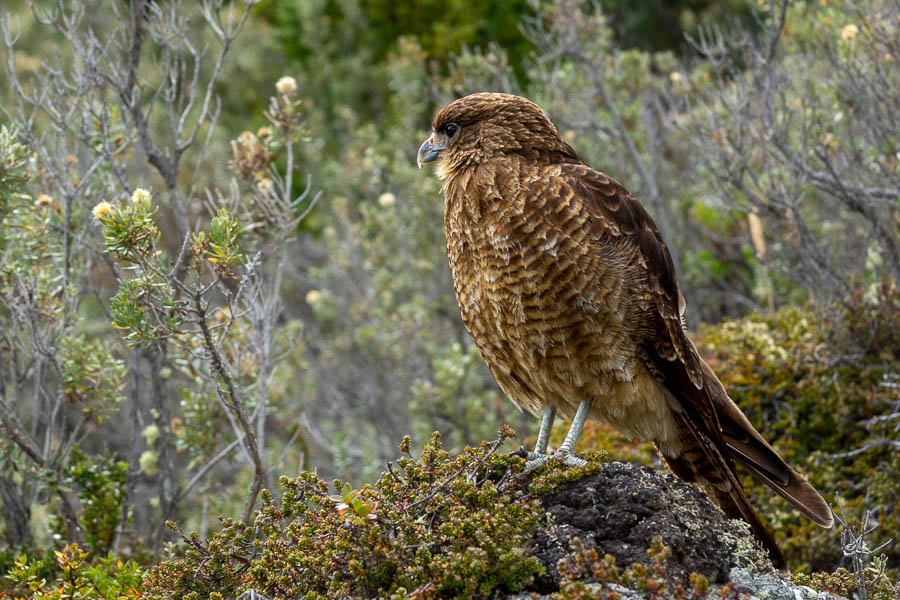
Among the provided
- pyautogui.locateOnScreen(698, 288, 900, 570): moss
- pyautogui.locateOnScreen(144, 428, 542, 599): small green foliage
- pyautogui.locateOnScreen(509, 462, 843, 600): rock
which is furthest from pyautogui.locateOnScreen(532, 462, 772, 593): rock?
pyautogui.locateOnScreen(698, 288, 900, 570): moss

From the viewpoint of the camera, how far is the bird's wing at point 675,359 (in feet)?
12.4

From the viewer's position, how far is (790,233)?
19.7 ft

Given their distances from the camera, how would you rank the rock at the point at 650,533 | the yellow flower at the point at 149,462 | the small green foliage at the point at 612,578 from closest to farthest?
1. the small green foliage at the point at 612,578
2. the rock at the point at 650,533
3. the yellow flower at the point at 149,462

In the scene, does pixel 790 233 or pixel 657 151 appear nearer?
pixel 790 233

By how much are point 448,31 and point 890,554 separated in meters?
7.03

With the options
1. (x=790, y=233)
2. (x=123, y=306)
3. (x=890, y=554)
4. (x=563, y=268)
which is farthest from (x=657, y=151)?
(x=123, y=306)

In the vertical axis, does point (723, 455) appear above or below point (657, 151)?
below

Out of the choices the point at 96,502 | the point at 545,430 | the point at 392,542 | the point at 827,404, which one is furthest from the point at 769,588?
the point at 96,502

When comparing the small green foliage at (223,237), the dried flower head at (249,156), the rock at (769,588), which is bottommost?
the rock at (769,588)

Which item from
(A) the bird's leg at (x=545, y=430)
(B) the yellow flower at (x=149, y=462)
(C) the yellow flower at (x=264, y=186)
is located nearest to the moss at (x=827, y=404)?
(A) the bird's leg at (x=545, y=430)

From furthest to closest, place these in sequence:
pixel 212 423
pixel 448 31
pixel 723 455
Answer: pixel 448 31 → pixel 212 423 → pixel 723 455

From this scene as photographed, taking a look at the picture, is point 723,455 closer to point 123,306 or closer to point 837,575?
point 837,575

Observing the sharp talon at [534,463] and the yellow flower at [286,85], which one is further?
the yellow flower at [286,85]

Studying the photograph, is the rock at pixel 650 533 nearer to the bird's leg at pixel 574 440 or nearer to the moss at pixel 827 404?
the bird's leg at pixel 574 440
